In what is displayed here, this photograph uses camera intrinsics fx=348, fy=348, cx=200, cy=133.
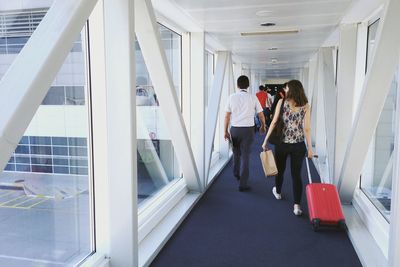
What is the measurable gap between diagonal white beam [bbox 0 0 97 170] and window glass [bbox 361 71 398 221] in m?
3.23

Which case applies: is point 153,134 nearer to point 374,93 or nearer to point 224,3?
point 224,3

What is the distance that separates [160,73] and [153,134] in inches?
56.2

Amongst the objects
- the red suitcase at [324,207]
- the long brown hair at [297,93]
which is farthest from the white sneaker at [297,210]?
the long brown hair at [297,93]

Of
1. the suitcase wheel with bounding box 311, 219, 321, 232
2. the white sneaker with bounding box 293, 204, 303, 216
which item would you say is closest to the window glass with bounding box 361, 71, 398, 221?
the suitcase wheel with bounding box 311, 219, 321, 232

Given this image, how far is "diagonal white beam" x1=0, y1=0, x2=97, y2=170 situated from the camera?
145cm

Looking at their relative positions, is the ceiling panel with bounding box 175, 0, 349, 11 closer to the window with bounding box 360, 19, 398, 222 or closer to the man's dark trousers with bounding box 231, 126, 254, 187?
the window with bounding box 360, 19, 398, 222

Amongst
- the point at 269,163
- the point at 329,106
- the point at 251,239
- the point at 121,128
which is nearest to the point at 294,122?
the point at 269,163

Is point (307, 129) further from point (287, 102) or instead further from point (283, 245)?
point (283, 245)

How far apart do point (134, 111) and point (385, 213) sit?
2.79m

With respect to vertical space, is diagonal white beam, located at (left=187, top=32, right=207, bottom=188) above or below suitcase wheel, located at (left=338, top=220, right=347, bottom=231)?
above

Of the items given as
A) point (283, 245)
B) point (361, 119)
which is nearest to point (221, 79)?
point (361, 119)

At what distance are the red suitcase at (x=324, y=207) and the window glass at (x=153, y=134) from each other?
188 cm

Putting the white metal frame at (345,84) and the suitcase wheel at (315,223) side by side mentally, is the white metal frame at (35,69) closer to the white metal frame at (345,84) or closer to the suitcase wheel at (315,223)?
the suitcase wheel at (315,223)

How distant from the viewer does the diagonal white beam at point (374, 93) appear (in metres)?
3.01
